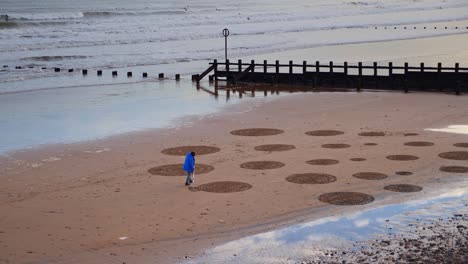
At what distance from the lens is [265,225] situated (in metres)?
14.0

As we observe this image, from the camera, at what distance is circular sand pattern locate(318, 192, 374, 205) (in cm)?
1541

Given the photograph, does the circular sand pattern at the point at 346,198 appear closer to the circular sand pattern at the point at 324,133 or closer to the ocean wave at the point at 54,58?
the circular sand pattern at the point at 324,133

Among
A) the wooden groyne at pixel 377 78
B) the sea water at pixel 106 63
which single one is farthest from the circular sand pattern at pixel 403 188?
the wooden groyne at pixel 377 78

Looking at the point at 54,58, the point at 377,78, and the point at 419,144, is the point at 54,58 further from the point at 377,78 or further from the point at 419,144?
the point at 419,144

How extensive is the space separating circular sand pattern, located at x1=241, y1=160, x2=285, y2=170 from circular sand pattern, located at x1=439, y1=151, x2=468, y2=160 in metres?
4.86

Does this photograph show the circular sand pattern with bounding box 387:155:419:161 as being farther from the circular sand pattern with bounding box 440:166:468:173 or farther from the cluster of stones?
the circular sand pattern with bounding box 440:166:468:173

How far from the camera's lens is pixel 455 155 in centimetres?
1983

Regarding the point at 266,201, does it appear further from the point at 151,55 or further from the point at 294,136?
the point at 151,55

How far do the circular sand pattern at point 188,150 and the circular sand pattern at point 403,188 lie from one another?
6.80m

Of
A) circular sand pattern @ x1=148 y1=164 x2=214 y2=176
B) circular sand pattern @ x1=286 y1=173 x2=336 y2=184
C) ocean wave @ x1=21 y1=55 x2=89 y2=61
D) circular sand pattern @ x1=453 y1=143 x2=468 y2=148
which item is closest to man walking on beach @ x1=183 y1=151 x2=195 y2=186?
circular sand pattern @ x1=148 y1=164 x2=214 y2=176

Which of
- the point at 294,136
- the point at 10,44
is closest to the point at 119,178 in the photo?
the point at 294,136

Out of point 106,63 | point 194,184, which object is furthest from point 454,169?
point 106,63

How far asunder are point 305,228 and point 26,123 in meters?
17.6

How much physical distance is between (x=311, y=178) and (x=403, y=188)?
98.2 inches
